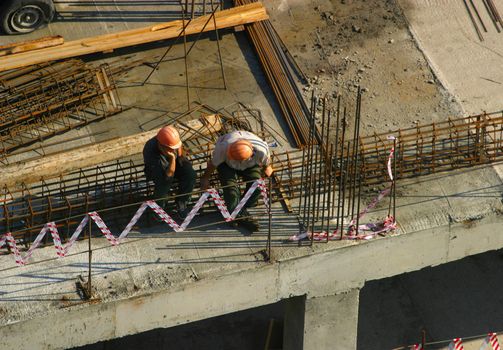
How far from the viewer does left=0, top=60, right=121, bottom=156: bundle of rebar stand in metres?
17.2

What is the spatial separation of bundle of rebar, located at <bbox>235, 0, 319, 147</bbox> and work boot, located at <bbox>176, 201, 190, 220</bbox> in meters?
2.25

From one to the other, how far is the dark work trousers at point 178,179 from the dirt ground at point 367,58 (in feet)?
10.6

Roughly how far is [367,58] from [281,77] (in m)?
1.49

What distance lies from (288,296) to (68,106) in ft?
15.0

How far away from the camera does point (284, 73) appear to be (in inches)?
719

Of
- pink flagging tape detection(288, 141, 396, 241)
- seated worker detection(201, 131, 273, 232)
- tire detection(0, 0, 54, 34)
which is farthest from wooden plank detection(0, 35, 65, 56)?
pink flagging tape detection(288, 141, 396, 241)

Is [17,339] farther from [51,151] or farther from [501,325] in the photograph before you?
[501,325]

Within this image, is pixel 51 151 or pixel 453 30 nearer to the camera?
pixel 51 151

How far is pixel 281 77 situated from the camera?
1817 cm

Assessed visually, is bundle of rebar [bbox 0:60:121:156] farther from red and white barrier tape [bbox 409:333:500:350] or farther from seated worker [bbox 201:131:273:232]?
red and white barrier tape [bbox 409:333:500:350]

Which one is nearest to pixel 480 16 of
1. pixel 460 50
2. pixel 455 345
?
pixel 460 50

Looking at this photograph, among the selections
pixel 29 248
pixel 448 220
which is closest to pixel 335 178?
pixel 448 220

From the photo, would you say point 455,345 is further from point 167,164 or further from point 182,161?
point 167,164

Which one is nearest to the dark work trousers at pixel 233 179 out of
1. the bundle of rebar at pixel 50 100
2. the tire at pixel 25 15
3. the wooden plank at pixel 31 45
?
the bundle of rebar at pixel 50 100
